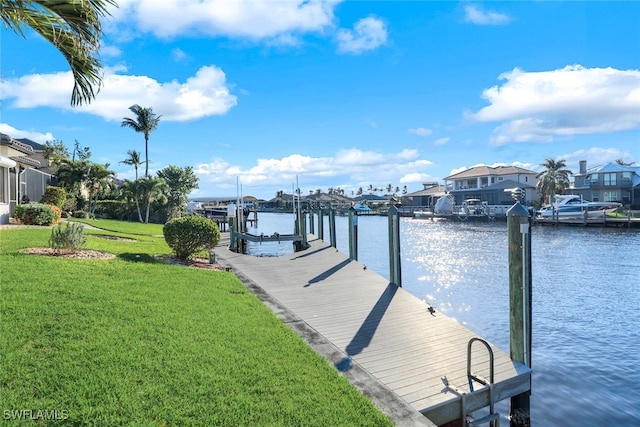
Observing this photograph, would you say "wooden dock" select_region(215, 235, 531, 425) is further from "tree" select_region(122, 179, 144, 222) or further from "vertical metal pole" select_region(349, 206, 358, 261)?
"tree" select_region(122, 179, 144, 222)

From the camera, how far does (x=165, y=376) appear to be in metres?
4.25

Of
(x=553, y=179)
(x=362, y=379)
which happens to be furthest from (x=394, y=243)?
(x=553, y=179)

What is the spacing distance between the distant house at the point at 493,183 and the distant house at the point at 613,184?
8.38m

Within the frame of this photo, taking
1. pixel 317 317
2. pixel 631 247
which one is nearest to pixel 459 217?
pixel 631 247

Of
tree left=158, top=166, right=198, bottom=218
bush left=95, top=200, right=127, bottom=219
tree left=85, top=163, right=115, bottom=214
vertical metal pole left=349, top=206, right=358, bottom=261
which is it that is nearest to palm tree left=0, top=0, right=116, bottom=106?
vertical metal pole left=349, top=206, right=358, bottom=261

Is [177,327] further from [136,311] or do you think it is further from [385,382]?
[385,382]

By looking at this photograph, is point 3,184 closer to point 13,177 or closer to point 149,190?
point 13,177

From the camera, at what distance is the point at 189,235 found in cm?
1255

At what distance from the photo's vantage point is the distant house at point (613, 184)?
5275cm

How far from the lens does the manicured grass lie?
370cm

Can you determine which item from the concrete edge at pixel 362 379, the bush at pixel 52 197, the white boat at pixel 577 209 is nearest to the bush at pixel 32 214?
the bush at pixel 52 197

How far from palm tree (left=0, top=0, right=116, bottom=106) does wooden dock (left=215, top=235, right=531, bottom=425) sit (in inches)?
192

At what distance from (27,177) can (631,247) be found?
123ft

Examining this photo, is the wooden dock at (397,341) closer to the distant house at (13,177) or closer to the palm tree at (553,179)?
the distant house at (13,177)
